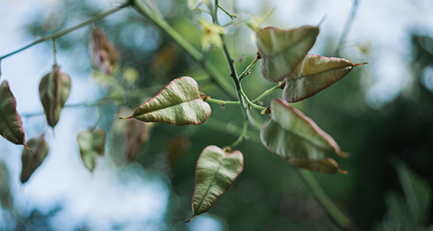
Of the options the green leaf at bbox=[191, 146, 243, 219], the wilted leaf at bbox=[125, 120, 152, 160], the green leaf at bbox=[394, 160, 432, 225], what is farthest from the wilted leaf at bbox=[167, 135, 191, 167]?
the green leaf at bbox=[394, 160, 432, 225]

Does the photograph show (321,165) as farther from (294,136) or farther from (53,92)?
(53,92)

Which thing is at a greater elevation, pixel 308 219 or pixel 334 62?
pixel 334 62

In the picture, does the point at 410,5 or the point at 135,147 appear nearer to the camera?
the point at 135,147

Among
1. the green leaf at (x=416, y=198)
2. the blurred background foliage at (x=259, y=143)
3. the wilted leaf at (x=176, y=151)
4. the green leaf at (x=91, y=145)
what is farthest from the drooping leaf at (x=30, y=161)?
the green leaf at (x=416, y=198)

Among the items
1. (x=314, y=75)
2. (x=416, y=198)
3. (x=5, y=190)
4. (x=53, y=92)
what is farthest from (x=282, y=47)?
(x=5, y=190)

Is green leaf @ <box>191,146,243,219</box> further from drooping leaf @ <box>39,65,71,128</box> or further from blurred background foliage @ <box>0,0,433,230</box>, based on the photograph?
blurred background foliage @ <box>0,0,433,230</box>

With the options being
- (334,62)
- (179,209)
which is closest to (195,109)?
(334,62)

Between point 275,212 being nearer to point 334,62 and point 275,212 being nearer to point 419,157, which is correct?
point 419,157
